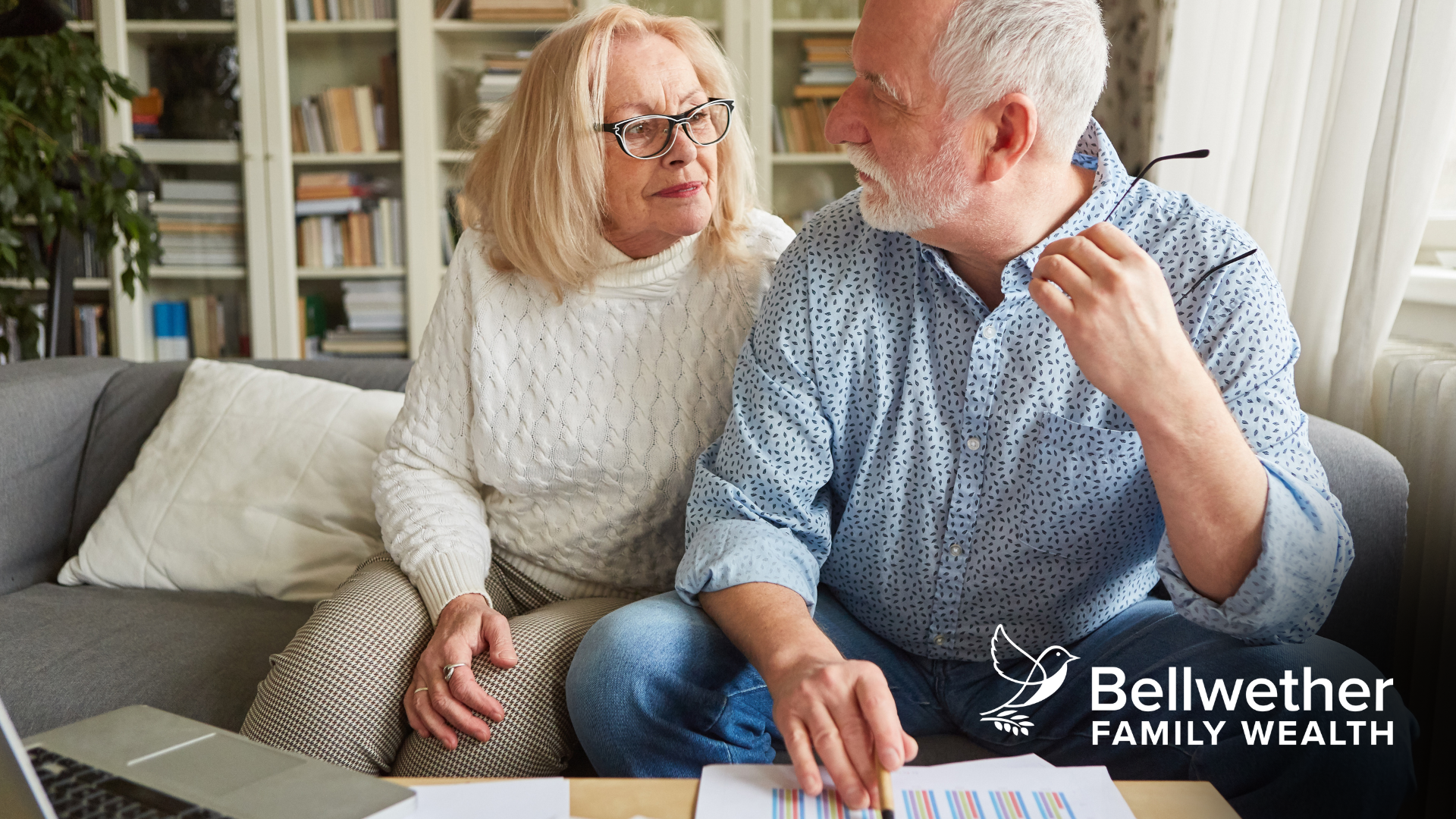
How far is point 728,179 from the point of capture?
4.38ft

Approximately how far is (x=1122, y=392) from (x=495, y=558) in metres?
0.81

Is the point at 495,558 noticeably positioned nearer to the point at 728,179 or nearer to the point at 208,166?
the point at 728,179

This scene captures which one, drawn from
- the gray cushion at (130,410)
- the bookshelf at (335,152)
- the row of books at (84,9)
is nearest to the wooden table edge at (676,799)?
the gray cushion at (130,410)

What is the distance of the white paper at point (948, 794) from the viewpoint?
2.31 ft

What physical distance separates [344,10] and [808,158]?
146 cm

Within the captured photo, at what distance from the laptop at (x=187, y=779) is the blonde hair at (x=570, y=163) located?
0.67 metres

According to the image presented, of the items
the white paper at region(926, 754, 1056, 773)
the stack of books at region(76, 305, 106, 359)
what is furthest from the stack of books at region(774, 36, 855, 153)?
the white paper at region(926, 754, 1056, 773)

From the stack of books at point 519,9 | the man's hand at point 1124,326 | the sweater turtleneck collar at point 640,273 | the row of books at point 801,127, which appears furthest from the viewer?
the row of books at point 801,127

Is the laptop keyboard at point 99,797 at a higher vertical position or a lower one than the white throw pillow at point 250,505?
higher

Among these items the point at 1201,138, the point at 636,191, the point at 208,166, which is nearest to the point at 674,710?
the point at 636,191

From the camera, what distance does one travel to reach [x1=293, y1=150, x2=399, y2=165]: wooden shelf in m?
3.21

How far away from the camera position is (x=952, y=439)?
3.49 feet

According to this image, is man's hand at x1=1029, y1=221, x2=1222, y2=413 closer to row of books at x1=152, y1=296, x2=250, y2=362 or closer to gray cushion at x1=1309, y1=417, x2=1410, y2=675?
gray cushion at x1=1309, y1=417, x2=1410, y2=675

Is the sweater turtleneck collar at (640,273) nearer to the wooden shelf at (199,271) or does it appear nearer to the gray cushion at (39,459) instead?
the gray cushion at (39,459)
